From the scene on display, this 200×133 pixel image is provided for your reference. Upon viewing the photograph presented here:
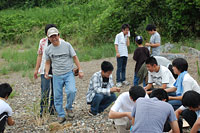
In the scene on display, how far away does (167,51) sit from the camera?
392 inches

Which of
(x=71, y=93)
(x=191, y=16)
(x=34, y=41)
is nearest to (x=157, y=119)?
(x=71, y=93)

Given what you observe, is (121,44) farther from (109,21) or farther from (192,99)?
(109,21)

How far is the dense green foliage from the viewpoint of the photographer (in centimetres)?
1294

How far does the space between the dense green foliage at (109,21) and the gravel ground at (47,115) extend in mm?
3563

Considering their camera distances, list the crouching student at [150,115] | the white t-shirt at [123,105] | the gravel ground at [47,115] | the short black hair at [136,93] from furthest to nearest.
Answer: the gravel ground at [47,115] → the white t-shirt at [123,105] → the short black hair at [136,93] → the crouching student at [150,115]

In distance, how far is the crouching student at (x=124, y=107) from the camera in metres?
3.72

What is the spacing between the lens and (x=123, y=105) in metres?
4.00

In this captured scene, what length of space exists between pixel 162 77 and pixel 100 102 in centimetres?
122

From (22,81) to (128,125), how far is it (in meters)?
6.36

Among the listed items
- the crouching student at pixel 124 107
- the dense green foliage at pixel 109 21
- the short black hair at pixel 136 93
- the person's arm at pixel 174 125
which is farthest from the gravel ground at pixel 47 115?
the dense green foliage at pixel 109 21

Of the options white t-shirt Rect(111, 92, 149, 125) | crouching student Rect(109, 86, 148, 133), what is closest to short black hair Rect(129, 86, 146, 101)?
crouching student Rect(109, 86, 148, 133)

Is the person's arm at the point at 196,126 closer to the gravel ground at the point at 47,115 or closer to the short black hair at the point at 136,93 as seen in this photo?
the short black hair at the point at 136,93

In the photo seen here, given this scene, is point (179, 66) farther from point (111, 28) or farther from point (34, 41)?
point (34, 41)

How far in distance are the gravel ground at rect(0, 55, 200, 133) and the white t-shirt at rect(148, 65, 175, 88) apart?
1.12 m
